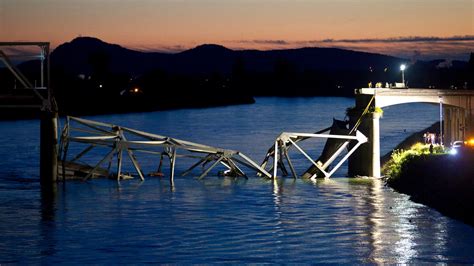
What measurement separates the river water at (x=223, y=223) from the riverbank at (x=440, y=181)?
0.76 metres

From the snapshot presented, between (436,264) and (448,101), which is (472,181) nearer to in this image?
(436,264)

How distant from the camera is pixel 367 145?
69.9 m

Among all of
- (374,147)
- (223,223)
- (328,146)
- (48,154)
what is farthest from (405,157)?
(48,154)

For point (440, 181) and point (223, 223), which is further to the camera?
point (440, 181)

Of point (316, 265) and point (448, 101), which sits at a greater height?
point (448, 101)

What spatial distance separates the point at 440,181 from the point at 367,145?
46.6 feet

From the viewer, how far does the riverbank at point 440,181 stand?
5112cm

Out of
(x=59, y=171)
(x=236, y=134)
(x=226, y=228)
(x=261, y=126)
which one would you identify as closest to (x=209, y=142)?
(x=236, y=134)

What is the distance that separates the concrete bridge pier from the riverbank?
286 cm

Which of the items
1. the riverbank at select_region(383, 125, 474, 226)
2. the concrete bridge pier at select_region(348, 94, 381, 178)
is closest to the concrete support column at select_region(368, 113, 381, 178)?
the concrete bridge pier at select_region(348, 94, 381, 178)

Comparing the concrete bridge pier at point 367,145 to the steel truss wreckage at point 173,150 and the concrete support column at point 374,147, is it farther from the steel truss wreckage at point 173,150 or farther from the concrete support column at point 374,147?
the steel truss wreckage at point 173,150

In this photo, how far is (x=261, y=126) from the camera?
165 m

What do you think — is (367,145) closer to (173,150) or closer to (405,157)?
(405,157)

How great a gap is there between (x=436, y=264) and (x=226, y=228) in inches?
497
